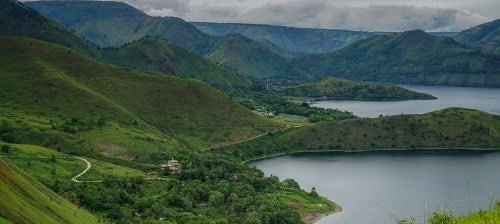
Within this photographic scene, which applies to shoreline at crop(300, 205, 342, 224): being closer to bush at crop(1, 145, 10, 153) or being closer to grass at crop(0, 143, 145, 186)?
grass at crop(0, 143, 145, 186)

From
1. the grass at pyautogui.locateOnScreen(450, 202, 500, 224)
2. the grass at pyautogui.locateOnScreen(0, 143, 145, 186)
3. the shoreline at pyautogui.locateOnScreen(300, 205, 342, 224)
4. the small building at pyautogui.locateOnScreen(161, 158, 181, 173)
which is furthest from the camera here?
the small building at pyautogui.locateOnScreen(161, 158, 181, 173)

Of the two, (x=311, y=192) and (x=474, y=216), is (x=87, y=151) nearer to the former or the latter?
(x=311, y=192)

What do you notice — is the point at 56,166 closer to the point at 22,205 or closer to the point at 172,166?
the point at 172,166

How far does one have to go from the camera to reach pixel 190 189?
143 meters

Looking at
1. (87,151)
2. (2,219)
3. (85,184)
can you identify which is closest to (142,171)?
(87,151)

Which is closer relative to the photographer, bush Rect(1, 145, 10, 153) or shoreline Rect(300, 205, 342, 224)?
bush Rect(1, 145, 10, 153)

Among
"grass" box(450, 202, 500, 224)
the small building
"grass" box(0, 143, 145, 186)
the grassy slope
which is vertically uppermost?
"grass" box(450, 202, 500, 224)

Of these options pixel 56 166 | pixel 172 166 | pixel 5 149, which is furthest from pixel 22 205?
pixel 172 166

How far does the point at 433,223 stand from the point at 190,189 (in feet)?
373

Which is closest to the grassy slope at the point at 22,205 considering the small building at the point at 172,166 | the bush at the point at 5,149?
the bush at the point at 5,149

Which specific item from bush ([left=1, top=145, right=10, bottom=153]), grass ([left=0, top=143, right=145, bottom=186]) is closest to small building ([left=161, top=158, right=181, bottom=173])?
grass ([left=0, top=143, right=145, bottom=186])

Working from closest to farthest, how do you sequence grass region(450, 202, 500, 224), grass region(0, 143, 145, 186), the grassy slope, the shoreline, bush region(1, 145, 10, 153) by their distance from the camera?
grass region(450, 202, 500, 224) → the grassy slope → grass region(0, 143, 145, 186) → bush region(1, 145, 10, 153) → the shoreline

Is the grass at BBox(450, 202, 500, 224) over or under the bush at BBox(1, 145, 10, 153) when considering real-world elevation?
over

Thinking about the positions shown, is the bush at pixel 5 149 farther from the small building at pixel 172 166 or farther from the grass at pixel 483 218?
the grass at pixel 483 218
